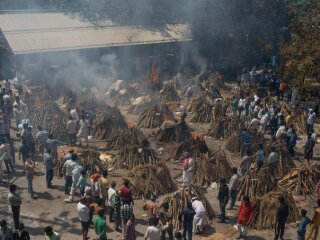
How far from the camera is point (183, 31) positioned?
35.3 metres

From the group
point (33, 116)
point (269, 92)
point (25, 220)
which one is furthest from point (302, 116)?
point (25, 220)

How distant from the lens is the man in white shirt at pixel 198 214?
43.1 ft

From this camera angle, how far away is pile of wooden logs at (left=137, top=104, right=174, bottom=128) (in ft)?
73.9

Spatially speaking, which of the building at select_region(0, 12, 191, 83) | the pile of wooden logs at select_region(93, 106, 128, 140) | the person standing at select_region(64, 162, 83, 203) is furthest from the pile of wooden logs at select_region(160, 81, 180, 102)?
the person standing at select_region(64, 162, 83, 203)

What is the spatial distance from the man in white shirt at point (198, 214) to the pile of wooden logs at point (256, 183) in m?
2.59

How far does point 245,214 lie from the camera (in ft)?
42.1

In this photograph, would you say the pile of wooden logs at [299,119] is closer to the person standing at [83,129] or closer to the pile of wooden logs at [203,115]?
the pile of wooden logs at [203,115]

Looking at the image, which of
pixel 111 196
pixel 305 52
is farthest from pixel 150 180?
pixel 305 52

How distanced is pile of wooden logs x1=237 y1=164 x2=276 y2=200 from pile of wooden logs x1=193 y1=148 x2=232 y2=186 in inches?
53.0

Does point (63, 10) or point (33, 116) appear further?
point (63, 10)

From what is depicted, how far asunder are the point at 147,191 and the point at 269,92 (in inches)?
572

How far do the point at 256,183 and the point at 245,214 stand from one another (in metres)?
2.73

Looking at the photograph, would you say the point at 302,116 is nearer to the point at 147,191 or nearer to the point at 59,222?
the point at 147,191

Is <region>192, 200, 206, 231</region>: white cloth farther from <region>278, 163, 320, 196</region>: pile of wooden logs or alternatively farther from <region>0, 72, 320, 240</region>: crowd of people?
<region>278, 163, 320, 196</region>: pile of wooden logs
